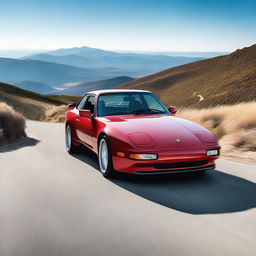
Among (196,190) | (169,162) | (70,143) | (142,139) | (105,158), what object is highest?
(142,139)

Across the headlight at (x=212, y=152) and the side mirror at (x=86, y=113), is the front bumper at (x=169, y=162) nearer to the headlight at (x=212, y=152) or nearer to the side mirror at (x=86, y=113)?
the headlight at (x=212, y=152)

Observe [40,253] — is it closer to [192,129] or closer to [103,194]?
[103,194]

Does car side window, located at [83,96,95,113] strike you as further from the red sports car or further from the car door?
the red sports car

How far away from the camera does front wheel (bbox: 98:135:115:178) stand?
269 inches

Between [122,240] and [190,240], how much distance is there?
63 centimetres

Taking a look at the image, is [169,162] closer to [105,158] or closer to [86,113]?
[105,158]

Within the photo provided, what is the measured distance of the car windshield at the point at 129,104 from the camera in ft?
26.2

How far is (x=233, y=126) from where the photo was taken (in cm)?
1221

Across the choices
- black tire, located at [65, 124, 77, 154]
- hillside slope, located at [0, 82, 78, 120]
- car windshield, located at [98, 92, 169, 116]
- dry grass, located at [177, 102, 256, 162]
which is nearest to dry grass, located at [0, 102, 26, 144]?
black tire, located at [65, 124, 77, 154]

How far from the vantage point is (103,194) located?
591cm

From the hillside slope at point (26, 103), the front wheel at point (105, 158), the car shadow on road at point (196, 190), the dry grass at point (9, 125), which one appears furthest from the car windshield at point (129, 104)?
the hillside slope at point (26, 103)

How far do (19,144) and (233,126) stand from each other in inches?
237

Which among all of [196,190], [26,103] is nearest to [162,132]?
[196,190]

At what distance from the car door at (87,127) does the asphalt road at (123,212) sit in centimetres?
53
